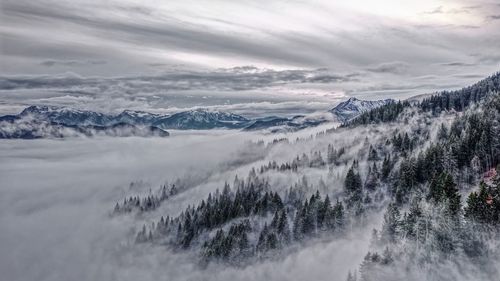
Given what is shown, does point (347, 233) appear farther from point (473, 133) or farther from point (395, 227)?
point (473, 133)

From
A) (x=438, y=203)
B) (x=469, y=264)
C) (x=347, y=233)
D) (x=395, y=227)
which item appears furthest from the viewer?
(x=347, y=233)

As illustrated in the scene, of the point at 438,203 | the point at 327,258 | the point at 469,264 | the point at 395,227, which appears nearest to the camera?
the point at 469,264

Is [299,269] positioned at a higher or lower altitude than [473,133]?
lower

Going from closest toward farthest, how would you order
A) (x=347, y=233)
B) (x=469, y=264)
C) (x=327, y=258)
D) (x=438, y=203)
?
(x=469, y=264)
(x=438, y=203)
(x=327, y=258)
(x=347, y=233)

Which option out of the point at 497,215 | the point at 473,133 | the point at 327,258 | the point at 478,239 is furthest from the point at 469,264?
the point at 473,133

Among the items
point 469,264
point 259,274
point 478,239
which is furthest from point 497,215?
point 259,274

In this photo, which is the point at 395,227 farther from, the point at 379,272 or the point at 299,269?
the point at 299,269

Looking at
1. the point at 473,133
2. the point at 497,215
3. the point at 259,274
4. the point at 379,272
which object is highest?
the point at 473,133

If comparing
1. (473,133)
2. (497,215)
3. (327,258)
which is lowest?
(327,258)

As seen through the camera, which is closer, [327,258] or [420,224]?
[420,224]
